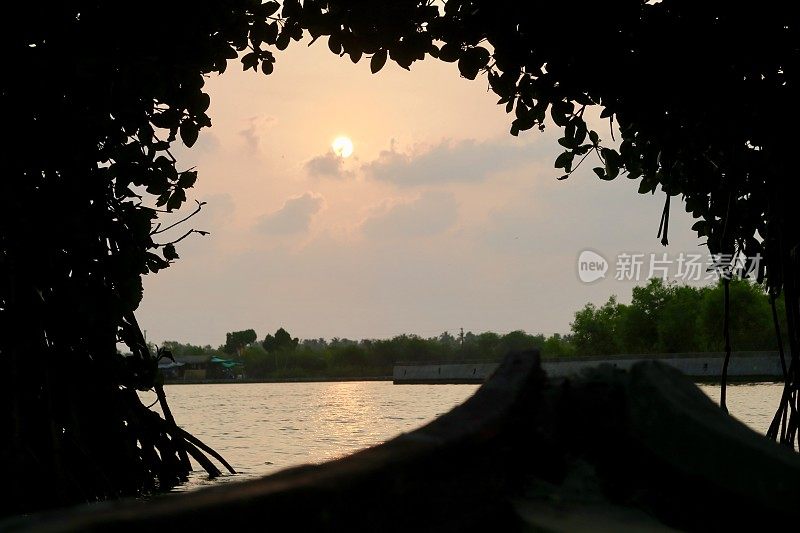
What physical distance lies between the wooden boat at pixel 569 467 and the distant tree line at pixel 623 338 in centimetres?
3175

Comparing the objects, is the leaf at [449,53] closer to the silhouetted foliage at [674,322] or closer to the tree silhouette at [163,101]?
the tree silhouette at [163,101]

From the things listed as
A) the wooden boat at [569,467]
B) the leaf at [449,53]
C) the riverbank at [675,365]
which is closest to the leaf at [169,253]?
the leaf at [449,53]

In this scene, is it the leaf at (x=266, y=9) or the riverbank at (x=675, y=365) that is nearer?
the leaf at (x=266, y=9)

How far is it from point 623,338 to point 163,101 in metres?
75.2

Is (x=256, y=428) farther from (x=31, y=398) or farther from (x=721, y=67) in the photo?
(x=721, y=67)

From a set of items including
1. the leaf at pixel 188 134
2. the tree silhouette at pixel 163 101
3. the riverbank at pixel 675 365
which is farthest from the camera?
the riverbank at pixel 675 365

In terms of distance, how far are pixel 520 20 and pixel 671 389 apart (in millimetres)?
3863

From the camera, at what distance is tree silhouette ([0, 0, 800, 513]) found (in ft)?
17.4

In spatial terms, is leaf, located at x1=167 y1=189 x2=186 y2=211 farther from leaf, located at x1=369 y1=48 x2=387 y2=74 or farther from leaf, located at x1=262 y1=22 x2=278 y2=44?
leaf, located at x1=369 y1=48 x2=387 y2=74

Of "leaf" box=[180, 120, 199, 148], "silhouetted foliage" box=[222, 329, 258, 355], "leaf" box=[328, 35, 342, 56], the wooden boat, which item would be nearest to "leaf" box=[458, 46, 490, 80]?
"leaf" box=[328, 35, 342, 56]

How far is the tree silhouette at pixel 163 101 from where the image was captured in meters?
5.32

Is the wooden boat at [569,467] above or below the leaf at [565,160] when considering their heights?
below

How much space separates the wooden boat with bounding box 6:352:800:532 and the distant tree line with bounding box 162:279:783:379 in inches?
1250

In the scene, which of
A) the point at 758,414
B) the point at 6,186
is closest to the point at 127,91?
the point at 6,186
